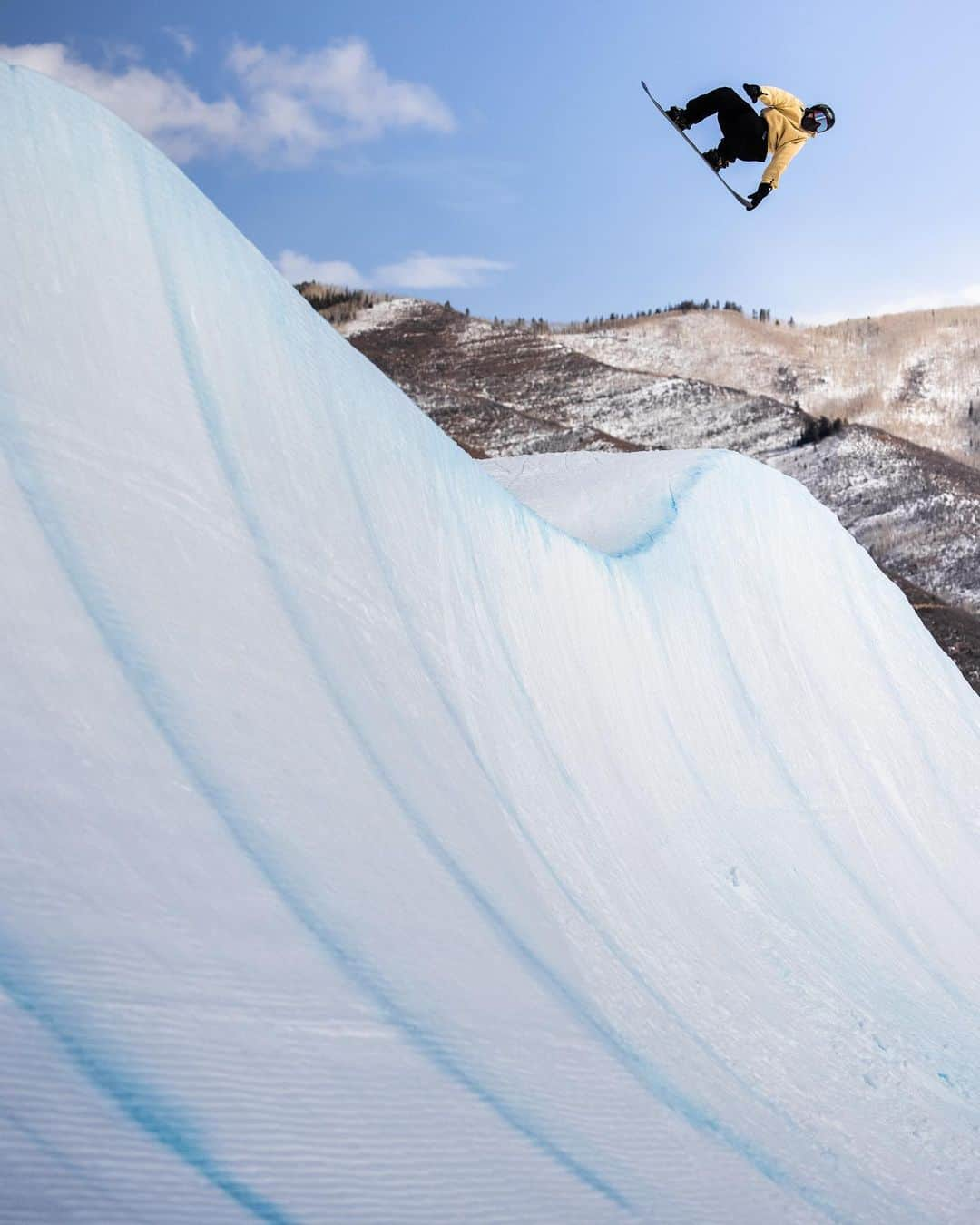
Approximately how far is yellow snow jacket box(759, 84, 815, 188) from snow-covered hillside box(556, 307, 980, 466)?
40.8m

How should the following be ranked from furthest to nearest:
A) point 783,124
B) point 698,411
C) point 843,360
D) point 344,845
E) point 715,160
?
point 843,360 → point 698,411 → point 715,160 → point 783,124 → point 344,845

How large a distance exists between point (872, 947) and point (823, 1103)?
197 centimetres

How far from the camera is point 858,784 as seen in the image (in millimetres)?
8367

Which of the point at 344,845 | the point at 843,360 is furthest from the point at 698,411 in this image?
the point at 344,845

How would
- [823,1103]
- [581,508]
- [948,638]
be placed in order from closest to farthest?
[823,1103] < [581,508] < [948,638]

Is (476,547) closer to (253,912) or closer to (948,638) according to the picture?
(253,912)

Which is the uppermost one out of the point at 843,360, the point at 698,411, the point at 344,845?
the point at 843,360

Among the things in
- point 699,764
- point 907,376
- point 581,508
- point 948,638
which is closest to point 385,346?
point 907,376

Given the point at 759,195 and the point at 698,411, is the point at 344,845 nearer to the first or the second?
the point at 759,195

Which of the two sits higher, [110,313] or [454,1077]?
[110,313]

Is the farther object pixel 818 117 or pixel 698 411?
pixel 698 411

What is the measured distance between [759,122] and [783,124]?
13 centimetres

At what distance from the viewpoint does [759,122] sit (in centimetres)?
697

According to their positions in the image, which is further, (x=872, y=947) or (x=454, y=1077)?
(x=872, y=947)
